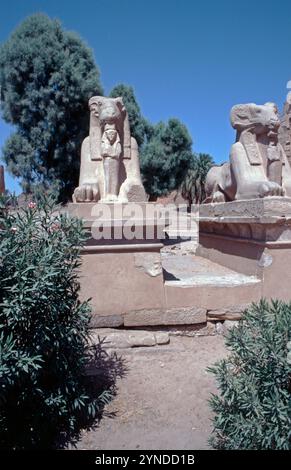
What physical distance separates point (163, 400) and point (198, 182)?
26.6 metres

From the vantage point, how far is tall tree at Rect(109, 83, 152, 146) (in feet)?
47.3

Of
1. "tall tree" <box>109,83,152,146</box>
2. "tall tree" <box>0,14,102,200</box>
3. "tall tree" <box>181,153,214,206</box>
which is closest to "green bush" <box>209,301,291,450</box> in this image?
"tall tree" <box>0,14,102,200</box>

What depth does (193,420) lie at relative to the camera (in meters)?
2.36

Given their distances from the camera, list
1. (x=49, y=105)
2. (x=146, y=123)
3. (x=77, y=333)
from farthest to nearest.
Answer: (x=146, y=123), (x=49, y=105), (x=77, y=333)

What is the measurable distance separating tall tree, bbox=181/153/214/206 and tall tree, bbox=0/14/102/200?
15889mm

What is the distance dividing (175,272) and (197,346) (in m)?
1.29

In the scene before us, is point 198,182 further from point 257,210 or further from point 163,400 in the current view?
point 163,400

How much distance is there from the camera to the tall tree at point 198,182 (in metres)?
27.2

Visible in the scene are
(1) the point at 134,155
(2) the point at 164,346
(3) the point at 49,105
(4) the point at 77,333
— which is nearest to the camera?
(4) the point at 77,333

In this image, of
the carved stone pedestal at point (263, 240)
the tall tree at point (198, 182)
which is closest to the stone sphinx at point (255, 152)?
the carved stone pedestal at point (263, 240)

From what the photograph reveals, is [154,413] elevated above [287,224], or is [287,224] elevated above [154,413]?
[287,224]

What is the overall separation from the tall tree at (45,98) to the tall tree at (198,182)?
1589cm

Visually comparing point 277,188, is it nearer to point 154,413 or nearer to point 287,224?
point 287,224
